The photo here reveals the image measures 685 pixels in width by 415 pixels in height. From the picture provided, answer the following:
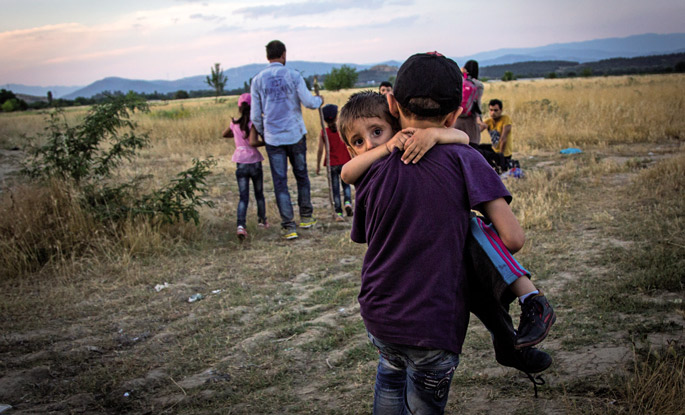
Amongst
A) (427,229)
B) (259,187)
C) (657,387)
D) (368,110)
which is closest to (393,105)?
(368,110)

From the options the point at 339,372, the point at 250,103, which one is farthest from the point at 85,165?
the point at 339,372

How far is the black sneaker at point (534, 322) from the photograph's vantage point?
61.9 inches

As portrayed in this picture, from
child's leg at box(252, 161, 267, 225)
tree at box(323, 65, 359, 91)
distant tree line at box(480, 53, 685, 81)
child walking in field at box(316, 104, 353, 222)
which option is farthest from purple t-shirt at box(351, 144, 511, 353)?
tree at box(323, 65, 359, 91)

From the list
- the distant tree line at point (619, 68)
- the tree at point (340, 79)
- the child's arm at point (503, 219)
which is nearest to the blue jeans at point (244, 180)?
the child's arm at point (503, 219)

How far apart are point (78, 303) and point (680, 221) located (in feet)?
19.7

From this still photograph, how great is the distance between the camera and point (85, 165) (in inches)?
240

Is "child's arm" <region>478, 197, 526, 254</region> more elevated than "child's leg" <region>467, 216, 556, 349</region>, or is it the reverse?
"child's arm" <region>478, 197, 526, 254</region>

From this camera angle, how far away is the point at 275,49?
5.93 meters

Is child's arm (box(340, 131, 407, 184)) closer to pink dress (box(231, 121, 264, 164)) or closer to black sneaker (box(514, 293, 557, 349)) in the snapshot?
black sneaker (box(514, 293, 557, 349))

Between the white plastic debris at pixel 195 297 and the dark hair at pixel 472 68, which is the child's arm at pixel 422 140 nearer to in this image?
the white plastic debris at pixel 195 297

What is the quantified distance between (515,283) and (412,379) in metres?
0.48

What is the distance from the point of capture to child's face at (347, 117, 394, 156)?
178 centimetres

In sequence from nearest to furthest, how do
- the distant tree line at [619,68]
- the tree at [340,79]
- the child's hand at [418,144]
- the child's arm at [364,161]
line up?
the child's hand at [418,144] < the child's arm at [364,161] < the distant tree line at [619,68] < the tree at [340,79]

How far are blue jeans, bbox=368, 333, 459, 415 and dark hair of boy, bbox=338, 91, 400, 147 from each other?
0.78 m
